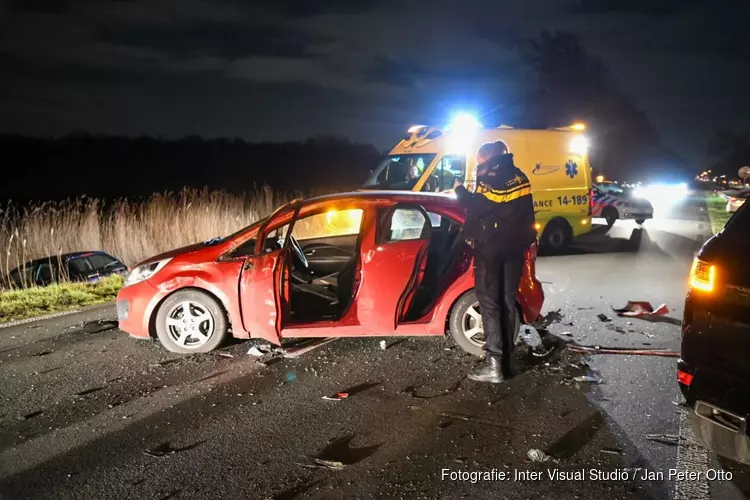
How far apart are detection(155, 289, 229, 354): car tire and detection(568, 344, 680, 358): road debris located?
341 cm

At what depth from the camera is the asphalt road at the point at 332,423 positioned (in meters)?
3.39

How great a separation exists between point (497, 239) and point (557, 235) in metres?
8.86

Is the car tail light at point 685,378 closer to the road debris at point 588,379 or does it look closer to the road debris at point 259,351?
the road debris at point 588,379

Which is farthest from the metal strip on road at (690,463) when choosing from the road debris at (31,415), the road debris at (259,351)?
the road debris at (31,415)

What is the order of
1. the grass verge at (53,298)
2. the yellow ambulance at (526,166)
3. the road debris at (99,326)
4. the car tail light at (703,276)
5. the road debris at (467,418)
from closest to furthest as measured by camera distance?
the car tail light at (703,276) → the road debris at (467,418) → the road debris at (99,326) → the grass verge at (53,298) → the yellow ambulance at (526,166)

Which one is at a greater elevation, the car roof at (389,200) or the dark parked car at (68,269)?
the car roof at (389,200)

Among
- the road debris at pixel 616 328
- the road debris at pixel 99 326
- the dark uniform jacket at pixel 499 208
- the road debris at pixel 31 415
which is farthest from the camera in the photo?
the road debris at pixel 99 326

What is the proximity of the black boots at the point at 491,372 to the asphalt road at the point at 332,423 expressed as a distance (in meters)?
0.08

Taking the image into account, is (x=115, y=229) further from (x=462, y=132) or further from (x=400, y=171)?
(x=462, y=132)

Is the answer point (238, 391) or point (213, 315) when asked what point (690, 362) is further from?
point (213, 315)

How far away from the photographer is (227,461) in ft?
12.0

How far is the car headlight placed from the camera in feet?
19.2

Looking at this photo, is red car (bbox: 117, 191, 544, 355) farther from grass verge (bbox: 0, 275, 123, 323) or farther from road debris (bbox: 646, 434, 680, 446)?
grass verge (bbox: 0, 275, 123, 323)

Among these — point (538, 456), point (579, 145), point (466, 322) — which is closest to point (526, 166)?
point (579, 145)
